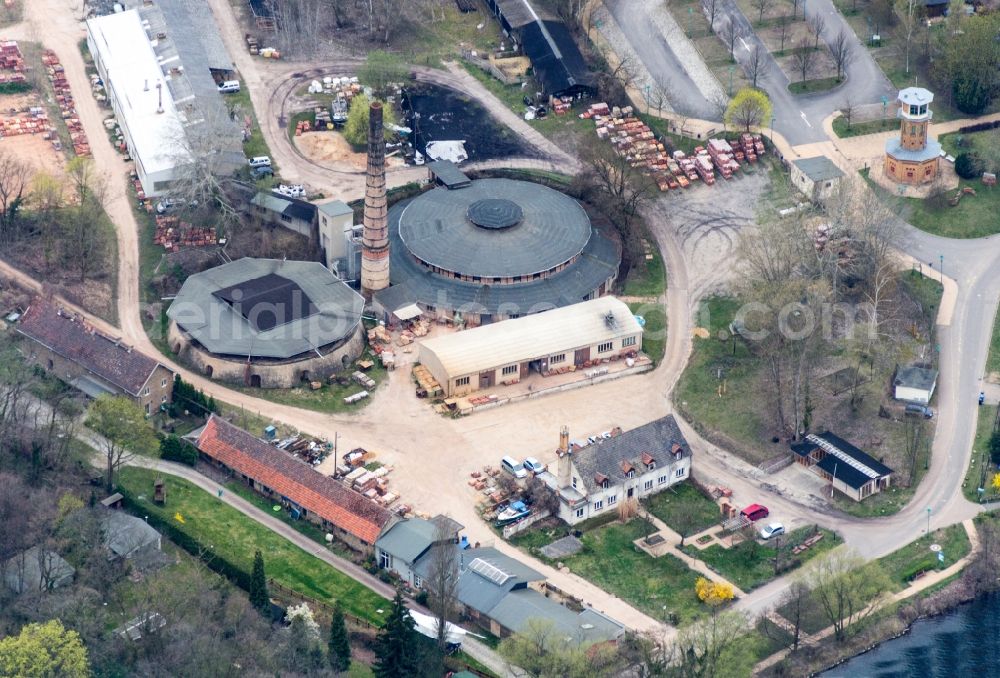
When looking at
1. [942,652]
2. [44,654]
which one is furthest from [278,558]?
[942,652]

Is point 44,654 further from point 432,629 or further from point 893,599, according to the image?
point 893,599

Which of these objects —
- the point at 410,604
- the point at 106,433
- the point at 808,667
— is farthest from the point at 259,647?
the point at 808,667

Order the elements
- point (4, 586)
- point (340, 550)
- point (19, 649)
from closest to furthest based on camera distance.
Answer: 1. point (19, 649)
2. point (4, 586)
3. point (340, 550)

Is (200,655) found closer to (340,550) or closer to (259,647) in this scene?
(259,647)

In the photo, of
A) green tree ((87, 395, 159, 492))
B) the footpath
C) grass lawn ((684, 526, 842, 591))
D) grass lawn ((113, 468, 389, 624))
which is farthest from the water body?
green tree ((87, 395, 159, 492))

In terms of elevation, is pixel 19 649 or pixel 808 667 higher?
pixel 19 649

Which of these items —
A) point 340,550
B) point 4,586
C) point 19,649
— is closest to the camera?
point 19,649

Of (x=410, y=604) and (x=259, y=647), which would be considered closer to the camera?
(x=259, y=647)
